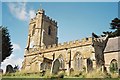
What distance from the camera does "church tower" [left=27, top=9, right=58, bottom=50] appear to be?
40938 mm

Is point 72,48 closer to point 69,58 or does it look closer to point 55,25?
point 69,58

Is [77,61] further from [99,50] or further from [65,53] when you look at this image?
[99,50]

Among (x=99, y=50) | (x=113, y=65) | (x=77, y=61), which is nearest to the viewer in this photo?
(x=113, y=65)

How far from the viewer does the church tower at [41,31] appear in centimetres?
4094

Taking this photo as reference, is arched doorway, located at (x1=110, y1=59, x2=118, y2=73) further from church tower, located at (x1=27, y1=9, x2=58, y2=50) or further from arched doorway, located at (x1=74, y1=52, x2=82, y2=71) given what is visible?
church tower, located at (x1=27, y1=9, x2=58, y2=50)

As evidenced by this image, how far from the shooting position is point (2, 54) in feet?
97.1

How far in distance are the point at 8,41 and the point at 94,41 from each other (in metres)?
12.4

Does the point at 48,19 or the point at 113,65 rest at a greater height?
the point at 48,19

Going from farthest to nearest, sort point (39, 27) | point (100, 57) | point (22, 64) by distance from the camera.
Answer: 1. point (39, 27)
2. point (22, 64)
3. point (100, 57)

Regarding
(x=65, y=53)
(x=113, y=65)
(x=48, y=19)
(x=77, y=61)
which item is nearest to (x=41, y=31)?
(x=48, y=19)

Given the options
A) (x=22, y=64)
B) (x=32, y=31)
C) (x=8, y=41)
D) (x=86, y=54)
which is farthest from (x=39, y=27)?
(x=86, y=54)

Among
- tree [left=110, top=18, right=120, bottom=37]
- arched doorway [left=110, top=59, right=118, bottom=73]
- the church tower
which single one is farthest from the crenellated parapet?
arched doorway [left=110, top=59, right=118, bottom=73]

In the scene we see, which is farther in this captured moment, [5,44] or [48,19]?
[48,19]

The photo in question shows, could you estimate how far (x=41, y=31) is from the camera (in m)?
41.4
